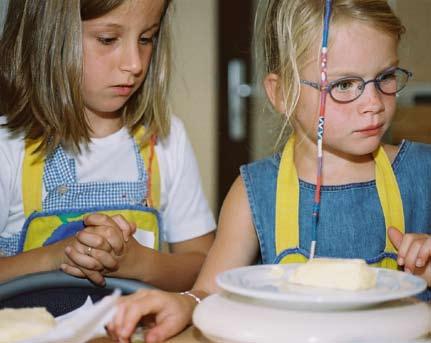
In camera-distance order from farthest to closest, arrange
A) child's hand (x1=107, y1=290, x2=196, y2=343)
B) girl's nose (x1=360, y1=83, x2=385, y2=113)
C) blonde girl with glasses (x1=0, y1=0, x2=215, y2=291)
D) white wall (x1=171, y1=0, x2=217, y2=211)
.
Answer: white wall (x1=171, y1=0, x2=217, y2=211) → blonde girl with glasses (x1=0, y1=0, x2=215, y2=291) → girl's nose (x1=360, y1=83, x2=385, y2=113) → child's hand (x1=107, y1=290, x2=196, y2=343)

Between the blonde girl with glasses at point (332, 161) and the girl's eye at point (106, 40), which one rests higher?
the girl's eye at point (106, 40)

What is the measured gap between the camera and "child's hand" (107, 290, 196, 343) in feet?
3.26

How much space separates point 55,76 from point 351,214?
0.64 metres

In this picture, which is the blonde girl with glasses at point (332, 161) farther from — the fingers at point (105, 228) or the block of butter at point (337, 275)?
the block of butter at point (337, 275)

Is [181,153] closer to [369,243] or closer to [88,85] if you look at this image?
[88,85]

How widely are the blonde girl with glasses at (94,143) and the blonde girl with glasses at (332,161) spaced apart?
0.77 feet

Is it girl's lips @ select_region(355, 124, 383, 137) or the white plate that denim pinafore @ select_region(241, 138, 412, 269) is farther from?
the white plate

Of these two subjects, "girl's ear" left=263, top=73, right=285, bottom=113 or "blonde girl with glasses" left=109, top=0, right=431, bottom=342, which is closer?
"blonde girl with glasses" left=109, top=0, right=431, bottom=342

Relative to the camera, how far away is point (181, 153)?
1842 millimetres

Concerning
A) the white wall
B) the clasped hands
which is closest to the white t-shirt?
the clasped hands

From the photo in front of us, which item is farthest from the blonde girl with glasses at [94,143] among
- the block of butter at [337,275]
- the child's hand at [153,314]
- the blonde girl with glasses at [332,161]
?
the block of butter at [337,275]

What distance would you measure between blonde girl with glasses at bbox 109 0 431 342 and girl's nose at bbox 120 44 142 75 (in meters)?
0.24

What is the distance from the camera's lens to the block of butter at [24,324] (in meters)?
0.95

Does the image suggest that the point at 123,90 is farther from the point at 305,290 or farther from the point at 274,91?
the point at 305,290
